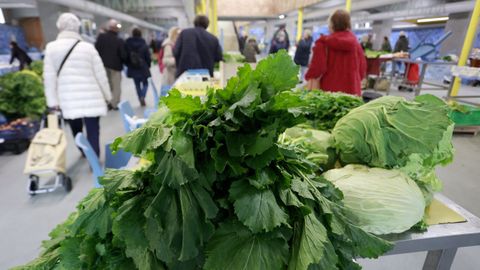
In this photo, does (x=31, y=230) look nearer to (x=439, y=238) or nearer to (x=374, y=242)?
(x=374, y=242)

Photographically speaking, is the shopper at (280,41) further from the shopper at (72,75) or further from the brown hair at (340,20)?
the shopper at (72,75)

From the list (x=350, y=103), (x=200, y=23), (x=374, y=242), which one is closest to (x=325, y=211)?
(x=374, y=242)

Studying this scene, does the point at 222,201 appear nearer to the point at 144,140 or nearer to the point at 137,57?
the point at 144,140

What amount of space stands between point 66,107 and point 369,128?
10.3 ft

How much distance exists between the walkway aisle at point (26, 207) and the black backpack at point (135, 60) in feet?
8.13

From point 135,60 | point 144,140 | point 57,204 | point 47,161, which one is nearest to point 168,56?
point 135,60

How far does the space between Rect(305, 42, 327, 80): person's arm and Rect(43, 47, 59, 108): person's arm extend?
8.90ft

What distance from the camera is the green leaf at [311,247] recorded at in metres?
0.65

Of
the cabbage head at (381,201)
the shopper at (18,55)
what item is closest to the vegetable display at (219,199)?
the cabbage head at (381,201)

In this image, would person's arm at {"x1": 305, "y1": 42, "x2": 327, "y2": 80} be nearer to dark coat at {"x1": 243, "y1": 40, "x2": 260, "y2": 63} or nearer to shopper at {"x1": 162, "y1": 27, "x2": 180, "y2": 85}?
shopper at {"x1": 162, "y1": 27, "x2": 180, "y2": 85}

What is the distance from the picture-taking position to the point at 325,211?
0.75 m

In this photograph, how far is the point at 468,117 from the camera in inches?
182

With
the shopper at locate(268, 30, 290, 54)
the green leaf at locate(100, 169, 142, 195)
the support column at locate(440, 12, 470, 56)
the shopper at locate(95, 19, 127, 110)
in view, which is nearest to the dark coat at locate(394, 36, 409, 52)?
the support column at locate(440, 12, 470, 56)

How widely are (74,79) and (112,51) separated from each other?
2.86 metres
